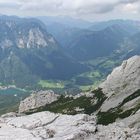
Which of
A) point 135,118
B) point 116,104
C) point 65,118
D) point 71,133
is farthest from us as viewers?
point 116,104

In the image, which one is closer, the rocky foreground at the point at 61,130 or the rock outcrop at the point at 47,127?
the rock outcrop at the point at 47,127

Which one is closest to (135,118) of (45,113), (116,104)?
(45,113)

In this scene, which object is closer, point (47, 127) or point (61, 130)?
point (61, 130)

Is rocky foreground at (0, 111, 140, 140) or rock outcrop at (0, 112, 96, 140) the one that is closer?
rock outcrop at (0, 112, 96, 140)

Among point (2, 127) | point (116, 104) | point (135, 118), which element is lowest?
point (116, 104)

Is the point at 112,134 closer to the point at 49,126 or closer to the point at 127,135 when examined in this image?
the point at 127,135

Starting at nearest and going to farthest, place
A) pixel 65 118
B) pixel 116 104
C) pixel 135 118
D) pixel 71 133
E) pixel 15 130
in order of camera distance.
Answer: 1. pixel 71 133
2. pixel 15 130
3. pixel 65 118
4. pixel 135 118
5. pixel 116 104

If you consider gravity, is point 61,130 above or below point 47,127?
above

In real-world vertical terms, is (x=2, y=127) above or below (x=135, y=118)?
above
